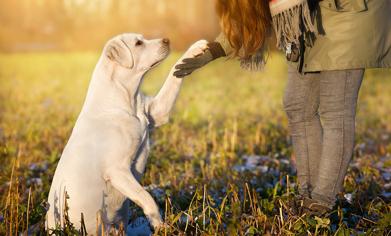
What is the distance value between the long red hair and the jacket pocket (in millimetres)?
424

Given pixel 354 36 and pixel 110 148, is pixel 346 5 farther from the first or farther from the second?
pixel 110 148

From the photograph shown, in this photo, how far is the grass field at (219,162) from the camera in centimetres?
364

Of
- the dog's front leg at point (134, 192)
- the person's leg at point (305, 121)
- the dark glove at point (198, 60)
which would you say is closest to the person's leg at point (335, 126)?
the person's leg at point (305, 121)

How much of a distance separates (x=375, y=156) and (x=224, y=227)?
9.85ft

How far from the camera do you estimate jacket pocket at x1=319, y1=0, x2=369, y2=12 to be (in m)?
3.61

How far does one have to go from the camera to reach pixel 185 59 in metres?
4.14

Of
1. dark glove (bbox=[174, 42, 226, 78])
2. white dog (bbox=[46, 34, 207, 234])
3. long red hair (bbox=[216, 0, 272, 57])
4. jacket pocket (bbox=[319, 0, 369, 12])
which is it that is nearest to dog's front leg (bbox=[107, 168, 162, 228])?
white dog (bbox=[46, 34, 207, 234])

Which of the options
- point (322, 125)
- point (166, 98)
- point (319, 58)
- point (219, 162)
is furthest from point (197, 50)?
point (219, 162)

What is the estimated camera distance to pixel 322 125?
3.94 m

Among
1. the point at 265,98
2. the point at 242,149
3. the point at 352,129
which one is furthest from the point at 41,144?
the point at 265,98

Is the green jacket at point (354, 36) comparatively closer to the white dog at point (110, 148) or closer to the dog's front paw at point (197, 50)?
the dog's front paw at point (197, 50)

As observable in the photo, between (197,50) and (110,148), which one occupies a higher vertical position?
(197,50)

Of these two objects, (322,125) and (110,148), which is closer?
(110,148)

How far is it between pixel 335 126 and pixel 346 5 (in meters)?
0.75
